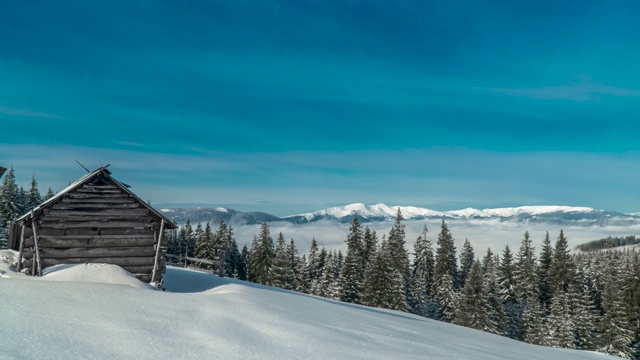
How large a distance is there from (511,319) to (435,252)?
20.8 m

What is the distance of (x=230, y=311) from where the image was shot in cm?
1220

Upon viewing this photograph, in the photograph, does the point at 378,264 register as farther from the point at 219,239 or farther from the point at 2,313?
the point at 2,313

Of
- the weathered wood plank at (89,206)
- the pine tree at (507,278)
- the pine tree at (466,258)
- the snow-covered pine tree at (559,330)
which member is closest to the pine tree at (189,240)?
the pine tree at (466,258)

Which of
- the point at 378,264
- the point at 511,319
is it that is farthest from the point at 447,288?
the point at 378,264

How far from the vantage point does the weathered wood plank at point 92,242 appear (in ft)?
57.2

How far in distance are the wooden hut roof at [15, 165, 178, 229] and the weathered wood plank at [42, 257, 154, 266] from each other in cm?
189

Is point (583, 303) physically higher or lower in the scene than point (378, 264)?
lower

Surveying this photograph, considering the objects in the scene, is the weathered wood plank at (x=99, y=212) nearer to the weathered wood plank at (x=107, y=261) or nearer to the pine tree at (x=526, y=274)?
the weathered wood plank at (x=107, y=261)

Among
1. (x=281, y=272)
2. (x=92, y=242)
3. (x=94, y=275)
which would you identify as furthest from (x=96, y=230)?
(x=281, y=272)

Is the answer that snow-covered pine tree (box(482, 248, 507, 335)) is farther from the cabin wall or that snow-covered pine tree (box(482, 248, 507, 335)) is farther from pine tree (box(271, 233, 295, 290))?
the cabin wall

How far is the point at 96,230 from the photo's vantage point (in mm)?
18297

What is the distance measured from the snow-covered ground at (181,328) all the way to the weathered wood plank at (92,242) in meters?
1.83

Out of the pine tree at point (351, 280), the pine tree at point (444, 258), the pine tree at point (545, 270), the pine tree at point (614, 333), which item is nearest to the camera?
the pine tree at point (614, 333)

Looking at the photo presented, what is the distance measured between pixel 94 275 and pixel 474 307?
43220mm
